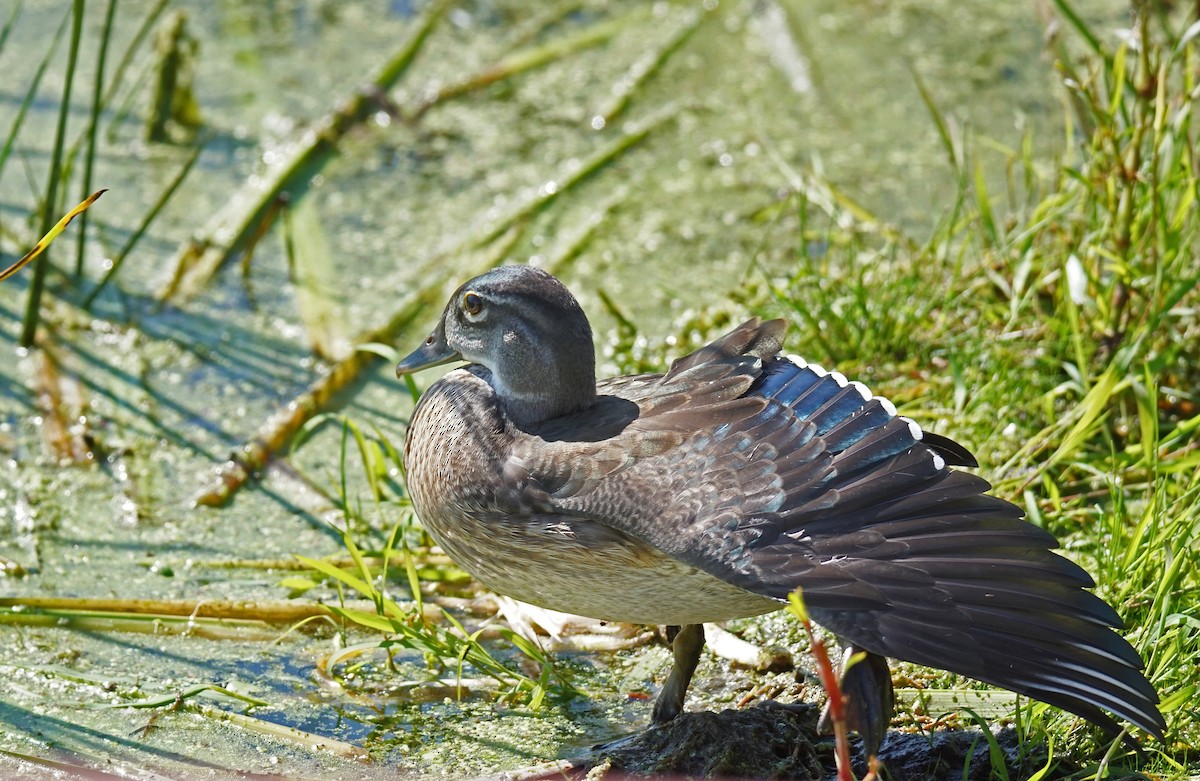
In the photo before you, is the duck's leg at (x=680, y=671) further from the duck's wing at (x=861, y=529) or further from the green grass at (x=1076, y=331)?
the green grass at (x=1076, y=331)

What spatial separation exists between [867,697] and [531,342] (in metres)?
1.20

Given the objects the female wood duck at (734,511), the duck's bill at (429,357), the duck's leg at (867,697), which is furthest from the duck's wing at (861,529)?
the duck's bill at (429,357)

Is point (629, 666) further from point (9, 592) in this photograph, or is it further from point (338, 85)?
point (338, 85)

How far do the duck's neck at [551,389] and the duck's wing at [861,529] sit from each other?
254 millimetres

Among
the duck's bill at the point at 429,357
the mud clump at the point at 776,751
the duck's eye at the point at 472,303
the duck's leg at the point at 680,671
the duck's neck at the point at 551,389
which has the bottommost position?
the mud clump at the point at 776,751

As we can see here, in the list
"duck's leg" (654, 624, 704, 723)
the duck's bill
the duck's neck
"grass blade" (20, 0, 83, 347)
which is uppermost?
"grass blade" (20, 0, 83, 347)

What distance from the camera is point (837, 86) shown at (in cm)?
655

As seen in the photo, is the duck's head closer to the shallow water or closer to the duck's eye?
the duck's eye

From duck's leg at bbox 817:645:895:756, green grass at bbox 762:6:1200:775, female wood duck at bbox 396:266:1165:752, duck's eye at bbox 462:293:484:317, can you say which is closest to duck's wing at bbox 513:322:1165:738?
female wood duck at bbox 396:266:1165:752

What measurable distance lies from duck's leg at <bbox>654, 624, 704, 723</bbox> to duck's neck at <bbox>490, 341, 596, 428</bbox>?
1.97ft

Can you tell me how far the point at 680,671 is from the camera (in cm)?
338

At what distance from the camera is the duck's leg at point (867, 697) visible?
110 inches

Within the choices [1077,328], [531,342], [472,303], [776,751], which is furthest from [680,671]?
[1077,328]

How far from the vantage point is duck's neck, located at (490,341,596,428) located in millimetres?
3465
